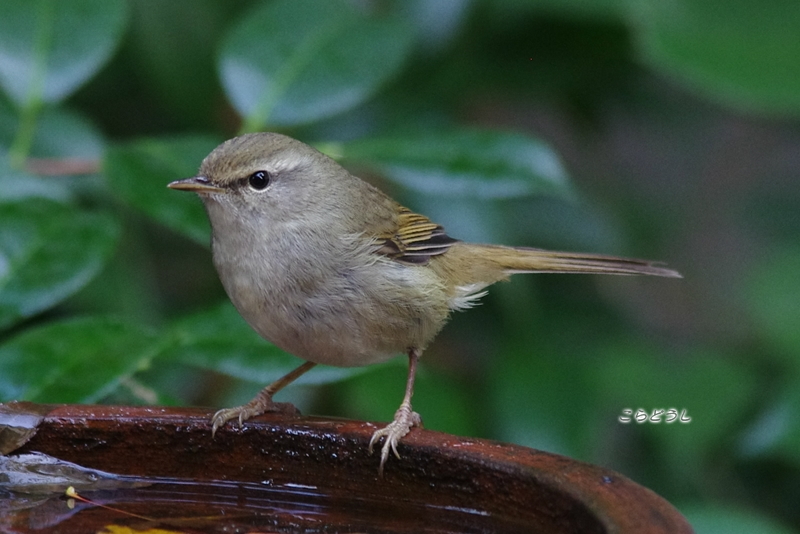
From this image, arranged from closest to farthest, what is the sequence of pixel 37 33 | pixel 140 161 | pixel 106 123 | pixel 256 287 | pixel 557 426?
pixel 256 287 → pixel 140 161 → pixel 37 33 → pixel 557 426 → pixel 106 123

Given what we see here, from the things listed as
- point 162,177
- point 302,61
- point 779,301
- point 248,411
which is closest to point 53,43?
point 162,177

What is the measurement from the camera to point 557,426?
12.3 ft

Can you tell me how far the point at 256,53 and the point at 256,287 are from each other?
99 centimetres

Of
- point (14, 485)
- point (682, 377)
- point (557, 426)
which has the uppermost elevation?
point (682, 377)

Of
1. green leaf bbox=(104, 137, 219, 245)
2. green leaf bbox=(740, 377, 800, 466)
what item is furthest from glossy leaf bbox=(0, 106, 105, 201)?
green leaf bbox=(740, 377, 800, 466)

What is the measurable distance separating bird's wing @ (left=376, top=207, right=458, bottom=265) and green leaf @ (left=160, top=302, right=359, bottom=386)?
48 cm

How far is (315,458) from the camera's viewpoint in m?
2.19

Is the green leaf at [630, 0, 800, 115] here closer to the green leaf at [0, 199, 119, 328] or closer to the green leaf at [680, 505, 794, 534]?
the green leaf at [680, 505, 794, 534]

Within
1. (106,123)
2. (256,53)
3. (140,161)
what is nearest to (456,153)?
A: (256,53)

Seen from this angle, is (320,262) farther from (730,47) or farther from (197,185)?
(730,47)

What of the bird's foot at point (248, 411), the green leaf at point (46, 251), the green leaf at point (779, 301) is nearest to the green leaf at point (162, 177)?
the green leaf at point (46, 251)

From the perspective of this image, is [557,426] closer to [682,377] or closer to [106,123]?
[682,377]

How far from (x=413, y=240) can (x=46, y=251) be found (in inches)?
44.1

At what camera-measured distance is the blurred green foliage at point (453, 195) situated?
284 cm
